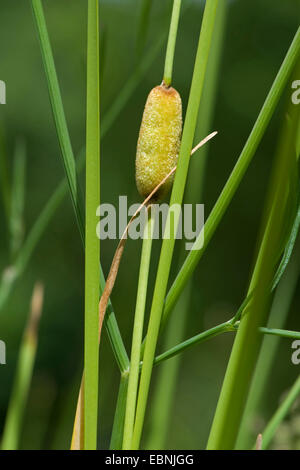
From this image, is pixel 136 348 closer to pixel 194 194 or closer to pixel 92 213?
pixel 92 213

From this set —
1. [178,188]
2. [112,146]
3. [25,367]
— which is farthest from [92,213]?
[112,146]

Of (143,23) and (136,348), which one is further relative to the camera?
(143,23)

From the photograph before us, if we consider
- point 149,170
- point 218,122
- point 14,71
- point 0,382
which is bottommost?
point 0,382

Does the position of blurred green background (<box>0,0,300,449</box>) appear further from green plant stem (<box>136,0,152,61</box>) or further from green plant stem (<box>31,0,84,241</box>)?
green plant stem (<box>31,0,84,241</box>)

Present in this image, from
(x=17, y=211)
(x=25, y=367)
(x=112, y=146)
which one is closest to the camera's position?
(x=25, y=367)

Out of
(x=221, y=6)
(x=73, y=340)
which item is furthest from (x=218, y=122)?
(x=221, y=6)
